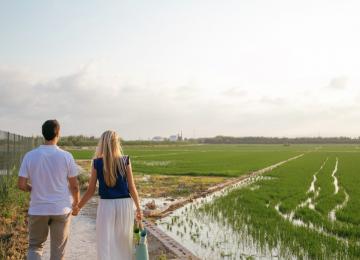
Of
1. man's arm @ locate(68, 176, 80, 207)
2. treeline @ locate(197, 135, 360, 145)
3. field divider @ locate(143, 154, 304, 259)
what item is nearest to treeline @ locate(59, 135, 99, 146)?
treeline @ locate(197, 135, 360, 145)

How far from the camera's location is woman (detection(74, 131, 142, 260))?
16.2ft

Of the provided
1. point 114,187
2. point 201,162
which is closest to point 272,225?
point 114,187

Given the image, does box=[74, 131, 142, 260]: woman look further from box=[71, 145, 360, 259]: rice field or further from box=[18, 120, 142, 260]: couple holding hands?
box=[71, 145, 360, 259]: rice field

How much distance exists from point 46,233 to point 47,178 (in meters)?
0.62

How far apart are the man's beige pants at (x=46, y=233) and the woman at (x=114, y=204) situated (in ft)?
1.19

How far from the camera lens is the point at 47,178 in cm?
474

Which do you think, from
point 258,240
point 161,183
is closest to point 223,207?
point 258,240

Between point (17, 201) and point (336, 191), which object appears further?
point (336, 191)

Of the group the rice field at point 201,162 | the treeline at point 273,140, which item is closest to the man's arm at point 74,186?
the rice field at point 201,162

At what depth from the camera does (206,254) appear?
843 centimetres

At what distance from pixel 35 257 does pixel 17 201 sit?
7.92 m

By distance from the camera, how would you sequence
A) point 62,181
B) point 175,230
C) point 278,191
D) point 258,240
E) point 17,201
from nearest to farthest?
point 62,181 → point 258,240 → point 175,230 → point 17,201 → point 278,191

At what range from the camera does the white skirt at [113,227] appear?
505cm

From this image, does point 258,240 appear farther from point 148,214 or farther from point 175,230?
point 148,214
